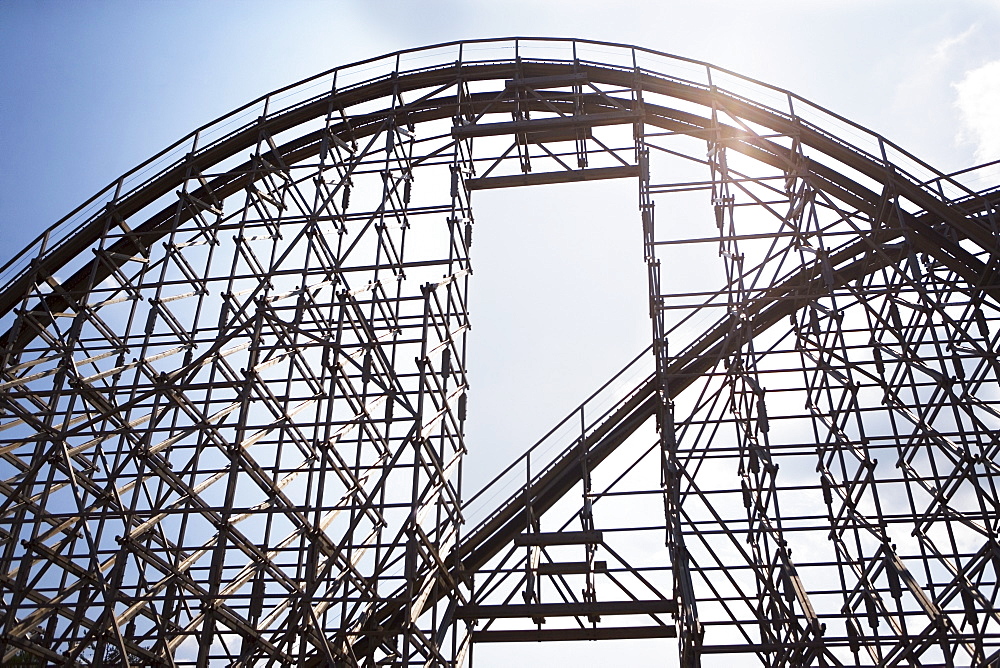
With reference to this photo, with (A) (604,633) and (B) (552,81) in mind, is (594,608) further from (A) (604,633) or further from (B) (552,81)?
(B) (552,81)

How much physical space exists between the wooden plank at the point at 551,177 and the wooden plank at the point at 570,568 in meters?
6.85

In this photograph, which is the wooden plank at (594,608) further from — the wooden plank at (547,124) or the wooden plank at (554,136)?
the wooden plank at (554,136)

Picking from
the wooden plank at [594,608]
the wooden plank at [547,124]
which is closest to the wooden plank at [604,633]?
the wooden plank at [594,608]

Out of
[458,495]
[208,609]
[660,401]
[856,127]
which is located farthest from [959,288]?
[208,609]

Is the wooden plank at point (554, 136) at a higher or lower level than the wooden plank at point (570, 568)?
higher

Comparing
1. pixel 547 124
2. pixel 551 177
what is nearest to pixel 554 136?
pixel 547 124

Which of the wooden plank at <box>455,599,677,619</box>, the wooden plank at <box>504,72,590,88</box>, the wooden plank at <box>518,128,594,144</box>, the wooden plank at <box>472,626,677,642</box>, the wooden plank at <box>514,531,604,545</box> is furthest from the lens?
the wooden plank at <box>518,128,594,144</box>

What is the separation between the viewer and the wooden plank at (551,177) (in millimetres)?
17156

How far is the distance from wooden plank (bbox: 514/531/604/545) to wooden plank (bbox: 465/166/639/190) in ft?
21.1

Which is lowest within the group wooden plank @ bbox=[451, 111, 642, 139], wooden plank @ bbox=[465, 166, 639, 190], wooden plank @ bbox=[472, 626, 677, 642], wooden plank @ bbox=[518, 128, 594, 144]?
wooden plank @ bbox=[472, 626, 677, 642]

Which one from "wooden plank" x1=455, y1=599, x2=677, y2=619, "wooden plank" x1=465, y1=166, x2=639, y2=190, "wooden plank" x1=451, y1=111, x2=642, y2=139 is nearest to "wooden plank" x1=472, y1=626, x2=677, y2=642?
"wooden plank" x1=455, y1=599, x2=677, y2=619

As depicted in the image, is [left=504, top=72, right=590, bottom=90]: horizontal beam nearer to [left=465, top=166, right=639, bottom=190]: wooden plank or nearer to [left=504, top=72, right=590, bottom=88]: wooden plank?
[left=504, top=72, right=590, bottom=88]: wooden plank

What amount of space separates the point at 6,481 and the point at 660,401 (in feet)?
34.1

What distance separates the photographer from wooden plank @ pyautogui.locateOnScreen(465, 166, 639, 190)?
17.2 meters
